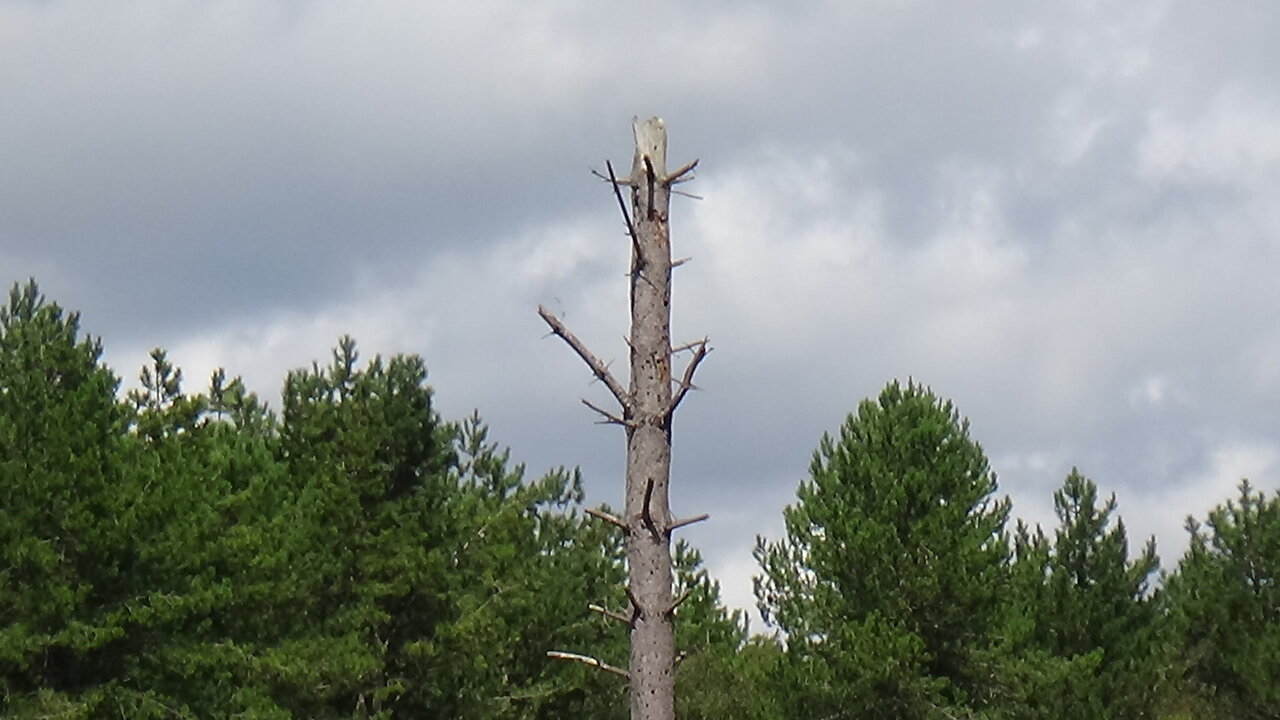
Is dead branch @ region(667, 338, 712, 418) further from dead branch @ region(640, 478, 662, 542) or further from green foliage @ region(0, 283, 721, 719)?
green foliage @ region(0, 283, 721, 719)

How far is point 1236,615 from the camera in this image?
54.3 meters

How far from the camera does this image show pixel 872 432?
43938 mm

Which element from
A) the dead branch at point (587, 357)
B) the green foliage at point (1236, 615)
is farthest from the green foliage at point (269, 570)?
the dead branch at point (587, 357)

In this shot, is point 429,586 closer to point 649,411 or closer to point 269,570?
point 269,570

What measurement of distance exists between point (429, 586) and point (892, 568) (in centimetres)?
1041

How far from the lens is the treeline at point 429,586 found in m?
35.2

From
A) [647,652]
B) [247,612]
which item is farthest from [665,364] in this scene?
[247,612]

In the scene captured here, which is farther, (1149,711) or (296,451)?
(1149,711)

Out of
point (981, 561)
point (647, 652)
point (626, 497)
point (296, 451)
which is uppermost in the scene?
point (296, 451)

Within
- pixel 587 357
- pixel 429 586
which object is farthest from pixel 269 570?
pixel 587 357

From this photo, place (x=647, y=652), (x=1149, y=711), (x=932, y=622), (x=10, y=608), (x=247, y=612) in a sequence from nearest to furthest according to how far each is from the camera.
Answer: (x=647, y=652) < (x=10, y=608) < (x=247, y=612) < (x=932, y=622) < (x=1149, y=711)

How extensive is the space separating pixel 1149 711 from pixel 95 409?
27.7 metres

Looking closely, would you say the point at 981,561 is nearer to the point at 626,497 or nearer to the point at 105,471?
the point at 105,471

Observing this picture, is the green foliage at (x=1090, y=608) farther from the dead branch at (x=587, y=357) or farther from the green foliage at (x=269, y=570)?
the dead branch at (x=587, y=357)
